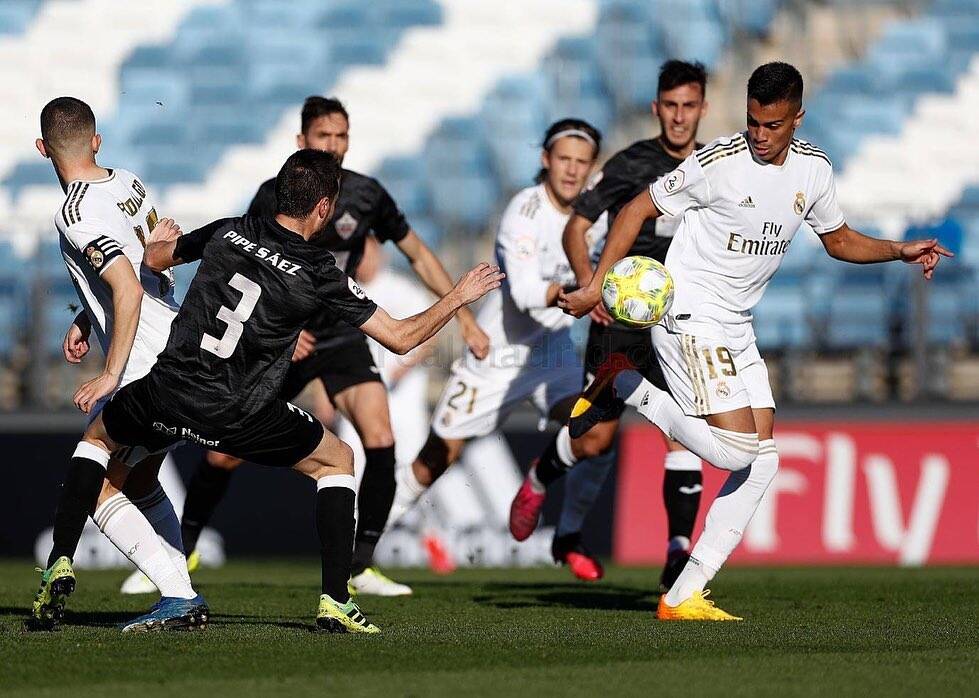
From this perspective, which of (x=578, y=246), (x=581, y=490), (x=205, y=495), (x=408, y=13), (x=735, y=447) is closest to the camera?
(x=735, y=447)

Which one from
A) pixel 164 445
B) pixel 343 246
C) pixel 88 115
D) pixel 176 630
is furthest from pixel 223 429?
pixel 343 246

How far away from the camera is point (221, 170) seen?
16.5 metres

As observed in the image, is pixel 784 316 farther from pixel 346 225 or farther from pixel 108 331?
pixel 108 331

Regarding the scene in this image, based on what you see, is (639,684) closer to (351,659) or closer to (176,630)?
(351,659)

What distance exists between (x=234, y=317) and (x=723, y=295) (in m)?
2.35

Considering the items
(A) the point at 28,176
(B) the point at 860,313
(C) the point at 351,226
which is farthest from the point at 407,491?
(A) the point at 28,176

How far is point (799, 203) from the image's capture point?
6766 millimetres

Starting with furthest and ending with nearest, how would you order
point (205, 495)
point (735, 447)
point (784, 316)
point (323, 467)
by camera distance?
point (784, 316) → point (205, 495) → point (735, 447) → point (323, 467)

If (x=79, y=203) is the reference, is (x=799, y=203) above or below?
above

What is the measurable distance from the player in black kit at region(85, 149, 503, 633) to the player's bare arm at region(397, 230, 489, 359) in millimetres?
2569

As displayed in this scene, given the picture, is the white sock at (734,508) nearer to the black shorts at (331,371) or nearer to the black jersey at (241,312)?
the black jersey at (241,312)

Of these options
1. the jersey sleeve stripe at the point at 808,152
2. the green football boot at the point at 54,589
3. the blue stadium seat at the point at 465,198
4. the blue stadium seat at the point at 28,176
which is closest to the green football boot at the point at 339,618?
the green football boot at the point at 54,589

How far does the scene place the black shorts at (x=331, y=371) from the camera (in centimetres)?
850

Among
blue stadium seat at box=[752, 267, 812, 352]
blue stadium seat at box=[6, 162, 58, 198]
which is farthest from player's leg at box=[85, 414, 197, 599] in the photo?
blue stadium seat at box=[6, 162, 58, 198]
